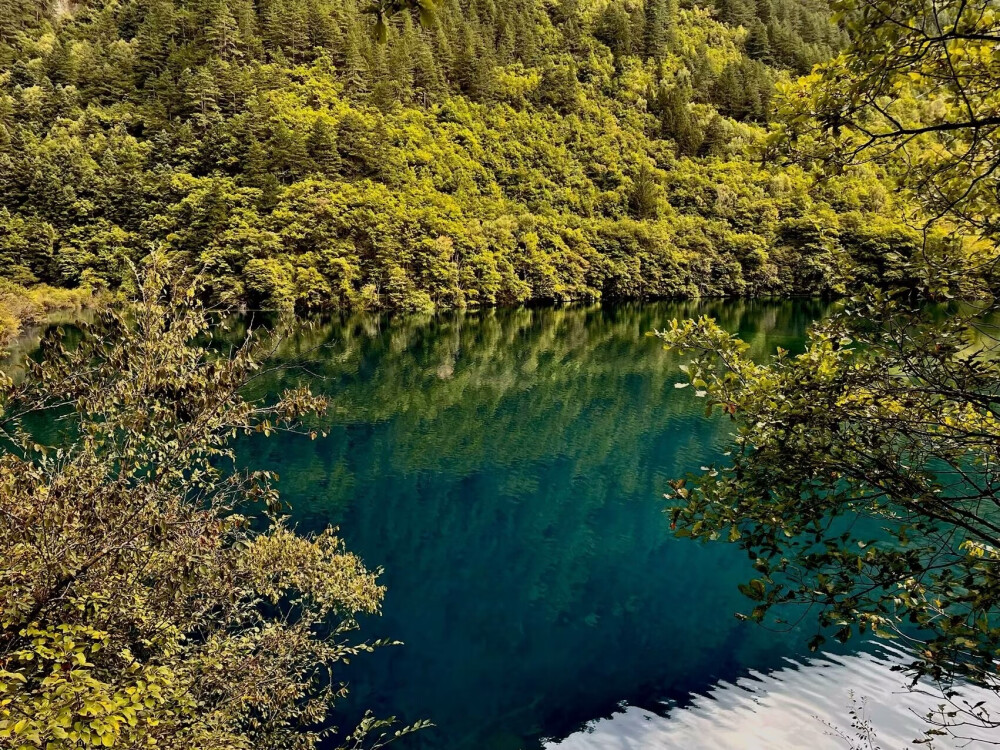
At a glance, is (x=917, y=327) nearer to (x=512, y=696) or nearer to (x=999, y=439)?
(x=999, y=439)

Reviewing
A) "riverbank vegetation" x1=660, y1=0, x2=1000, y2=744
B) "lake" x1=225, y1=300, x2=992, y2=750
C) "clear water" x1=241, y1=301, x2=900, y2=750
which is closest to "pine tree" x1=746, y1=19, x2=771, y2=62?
"clear water" x1=241, y1=301, x2=900, y2=750

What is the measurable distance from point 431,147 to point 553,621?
90305 millimetres

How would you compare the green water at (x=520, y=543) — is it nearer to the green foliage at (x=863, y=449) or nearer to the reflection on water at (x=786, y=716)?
the reflection on water at (x=786, y=716)

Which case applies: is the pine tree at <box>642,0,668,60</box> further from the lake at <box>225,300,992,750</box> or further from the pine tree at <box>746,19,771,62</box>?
the lake at <box>225,300,992,750</box>

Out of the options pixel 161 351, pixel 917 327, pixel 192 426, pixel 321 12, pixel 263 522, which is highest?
pixel 321 12

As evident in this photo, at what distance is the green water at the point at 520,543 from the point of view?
11836 mm

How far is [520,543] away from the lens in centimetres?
1864

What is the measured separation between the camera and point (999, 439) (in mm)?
3537

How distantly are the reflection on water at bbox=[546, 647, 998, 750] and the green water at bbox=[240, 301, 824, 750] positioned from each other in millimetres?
448

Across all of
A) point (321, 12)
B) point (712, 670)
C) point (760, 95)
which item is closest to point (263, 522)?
point (712, 670)

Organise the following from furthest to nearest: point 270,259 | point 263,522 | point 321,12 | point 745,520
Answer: point 321,12 < point 270,259 < point 263,522 < point 745,520

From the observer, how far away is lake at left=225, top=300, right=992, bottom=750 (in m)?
11.0

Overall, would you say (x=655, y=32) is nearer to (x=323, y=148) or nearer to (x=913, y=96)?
(x=323, y=148)

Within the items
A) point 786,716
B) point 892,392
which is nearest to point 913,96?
point 892,392
